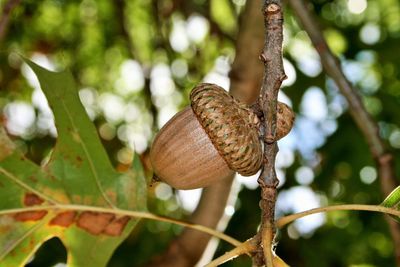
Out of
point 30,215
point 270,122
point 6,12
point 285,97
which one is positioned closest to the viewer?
point 270,122

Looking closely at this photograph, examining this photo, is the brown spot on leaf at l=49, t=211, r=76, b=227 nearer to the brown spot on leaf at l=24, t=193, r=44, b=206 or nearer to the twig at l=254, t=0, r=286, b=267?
the brown spot on leaf at l=24, t=193, r=44, b=206

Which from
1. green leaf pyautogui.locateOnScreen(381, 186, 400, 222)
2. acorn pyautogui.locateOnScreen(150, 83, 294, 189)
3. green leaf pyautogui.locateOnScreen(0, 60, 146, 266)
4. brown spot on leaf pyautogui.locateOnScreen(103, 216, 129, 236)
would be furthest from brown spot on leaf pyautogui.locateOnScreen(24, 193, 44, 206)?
green leaf pyautogui.locateOnScreen(381, 186, 400, 222)

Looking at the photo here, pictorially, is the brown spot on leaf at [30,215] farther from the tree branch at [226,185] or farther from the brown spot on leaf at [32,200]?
the tree branch at [226,185]

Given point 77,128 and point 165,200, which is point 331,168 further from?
point 77,128

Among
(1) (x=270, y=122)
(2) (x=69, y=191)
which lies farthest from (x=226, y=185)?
(1) (x=270, y=122)

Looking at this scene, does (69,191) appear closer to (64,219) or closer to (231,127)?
(64,219)

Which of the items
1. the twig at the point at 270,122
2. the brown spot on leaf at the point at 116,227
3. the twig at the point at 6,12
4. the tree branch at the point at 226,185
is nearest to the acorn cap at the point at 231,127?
the twig at the point at 270,122
